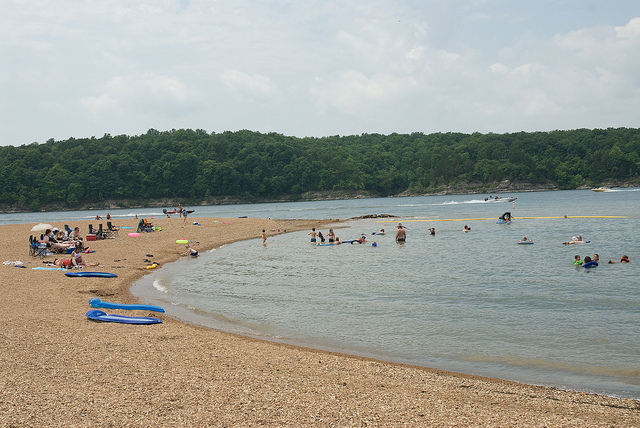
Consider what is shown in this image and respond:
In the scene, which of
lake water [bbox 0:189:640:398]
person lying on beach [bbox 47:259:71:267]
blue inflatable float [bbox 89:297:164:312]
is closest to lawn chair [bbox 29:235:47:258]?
person lying on beach [bbox 47:259:71:267]

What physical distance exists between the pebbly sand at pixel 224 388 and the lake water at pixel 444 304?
4.74 ft

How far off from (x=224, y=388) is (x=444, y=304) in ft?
33.0

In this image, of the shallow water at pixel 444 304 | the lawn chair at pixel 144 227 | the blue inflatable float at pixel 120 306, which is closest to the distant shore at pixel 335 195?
the lawn chair at pixel 144 227

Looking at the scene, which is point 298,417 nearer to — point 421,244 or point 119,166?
point 421,244

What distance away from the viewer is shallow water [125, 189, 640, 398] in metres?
11.2

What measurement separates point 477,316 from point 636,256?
1570 centimetres

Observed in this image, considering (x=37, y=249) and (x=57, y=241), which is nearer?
(x=37, y=249)

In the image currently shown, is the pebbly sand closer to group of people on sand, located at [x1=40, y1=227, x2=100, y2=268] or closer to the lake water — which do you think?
the lake water

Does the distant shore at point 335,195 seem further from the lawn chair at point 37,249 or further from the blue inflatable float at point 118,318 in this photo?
Result: the blue inflatable float at point 118,318

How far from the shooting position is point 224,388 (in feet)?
26.9

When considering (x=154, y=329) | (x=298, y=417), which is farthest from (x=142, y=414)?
(x=154, y=329)

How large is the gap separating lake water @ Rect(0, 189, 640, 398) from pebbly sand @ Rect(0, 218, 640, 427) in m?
1.45

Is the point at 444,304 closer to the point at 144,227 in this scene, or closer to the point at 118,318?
the point at 118,318

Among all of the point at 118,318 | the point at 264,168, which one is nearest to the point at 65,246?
the point at 118,318
